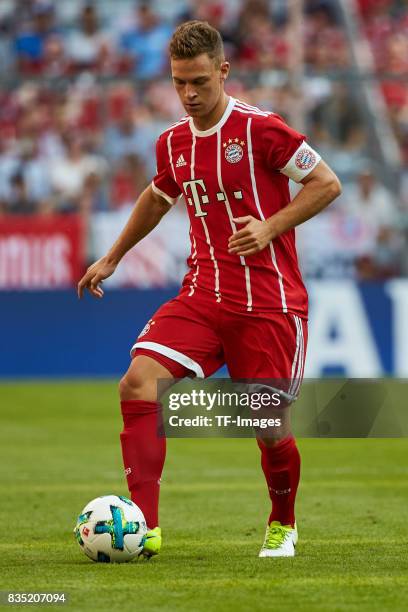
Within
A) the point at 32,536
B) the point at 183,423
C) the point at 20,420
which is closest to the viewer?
the point at 183,423

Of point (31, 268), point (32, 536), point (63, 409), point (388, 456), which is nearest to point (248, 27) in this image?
point (31, 268)

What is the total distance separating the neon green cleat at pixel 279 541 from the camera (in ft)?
20.8

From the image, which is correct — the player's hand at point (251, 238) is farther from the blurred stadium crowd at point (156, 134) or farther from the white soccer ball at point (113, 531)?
the blurred stadium crowd at point (156, 134)

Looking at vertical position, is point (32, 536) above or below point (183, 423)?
below

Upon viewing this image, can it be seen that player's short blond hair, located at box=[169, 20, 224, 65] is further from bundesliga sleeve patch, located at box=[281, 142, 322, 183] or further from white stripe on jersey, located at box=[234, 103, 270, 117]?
bundesliga sleeve patch, located at box=[281, 142, 322, 183]

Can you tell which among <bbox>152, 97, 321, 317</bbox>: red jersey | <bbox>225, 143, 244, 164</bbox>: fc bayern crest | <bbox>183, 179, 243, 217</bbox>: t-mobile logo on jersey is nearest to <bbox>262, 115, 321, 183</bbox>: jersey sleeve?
<bbox>152, 97, 321, 317</bbox>: red jersey

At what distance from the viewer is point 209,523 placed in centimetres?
771

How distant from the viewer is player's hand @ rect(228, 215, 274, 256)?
5.94 m

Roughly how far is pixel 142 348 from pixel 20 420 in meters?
7.61

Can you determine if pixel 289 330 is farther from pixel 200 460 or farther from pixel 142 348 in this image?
pixel 200 460

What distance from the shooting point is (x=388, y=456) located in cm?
1133

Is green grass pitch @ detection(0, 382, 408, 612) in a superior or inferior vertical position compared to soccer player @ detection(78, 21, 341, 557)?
inferior

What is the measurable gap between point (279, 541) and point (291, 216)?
1.48 metres

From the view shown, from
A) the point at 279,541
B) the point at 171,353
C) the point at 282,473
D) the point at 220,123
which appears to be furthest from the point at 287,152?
the point at 279,541
